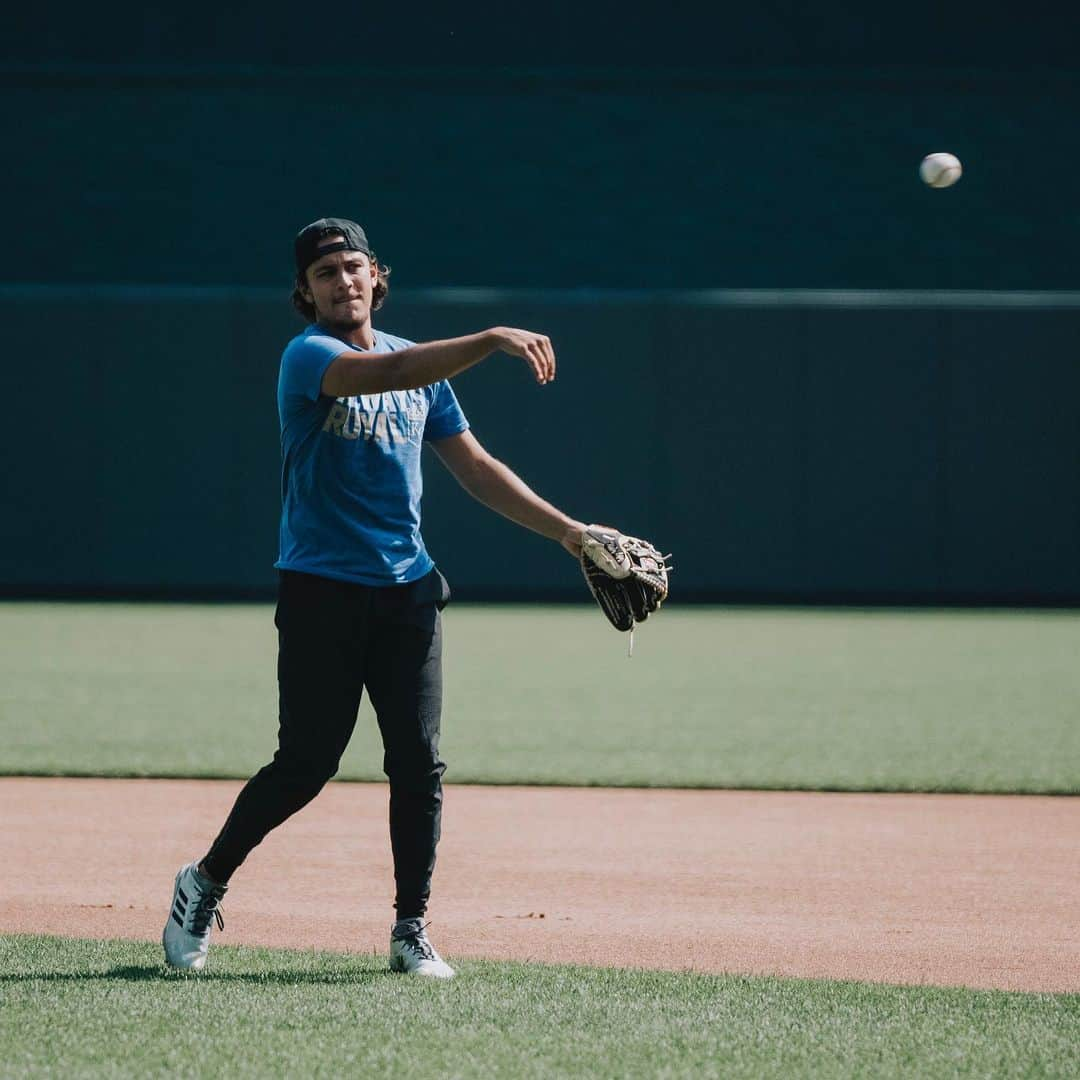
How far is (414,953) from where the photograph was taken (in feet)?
14.0

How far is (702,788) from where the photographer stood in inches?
309

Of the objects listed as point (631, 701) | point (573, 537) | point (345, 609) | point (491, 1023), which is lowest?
point (631, 701)

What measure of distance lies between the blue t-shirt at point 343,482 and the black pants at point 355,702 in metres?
0.05

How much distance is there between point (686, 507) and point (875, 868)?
42.1ft

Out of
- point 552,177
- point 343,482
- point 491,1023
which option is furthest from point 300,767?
point 552,177

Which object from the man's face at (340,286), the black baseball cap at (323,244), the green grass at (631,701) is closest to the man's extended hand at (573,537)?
the man's face at (340,286)

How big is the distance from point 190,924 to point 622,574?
1.38 metres

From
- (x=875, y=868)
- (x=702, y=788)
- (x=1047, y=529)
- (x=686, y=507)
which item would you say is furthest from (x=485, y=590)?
(x=875, y=868)

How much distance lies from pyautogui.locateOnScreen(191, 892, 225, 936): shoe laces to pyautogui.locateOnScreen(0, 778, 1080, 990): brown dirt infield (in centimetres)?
42

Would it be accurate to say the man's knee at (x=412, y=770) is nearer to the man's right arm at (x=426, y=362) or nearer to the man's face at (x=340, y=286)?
the man's right arm at (x=426, y=362)

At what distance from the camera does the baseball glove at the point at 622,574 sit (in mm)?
4441

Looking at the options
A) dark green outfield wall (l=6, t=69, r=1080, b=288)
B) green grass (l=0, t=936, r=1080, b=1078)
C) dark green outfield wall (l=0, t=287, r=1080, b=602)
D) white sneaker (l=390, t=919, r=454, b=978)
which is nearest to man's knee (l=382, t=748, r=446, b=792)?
white sneaker (l=390, t=919, r=454, b=978)

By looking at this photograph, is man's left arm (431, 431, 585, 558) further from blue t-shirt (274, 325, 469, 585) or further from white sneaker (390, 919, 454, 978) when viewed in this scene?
white sneaker (390, 919, 454, 978)

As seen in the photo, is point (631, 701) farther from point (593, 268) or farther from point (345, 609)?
point (593, 268)
